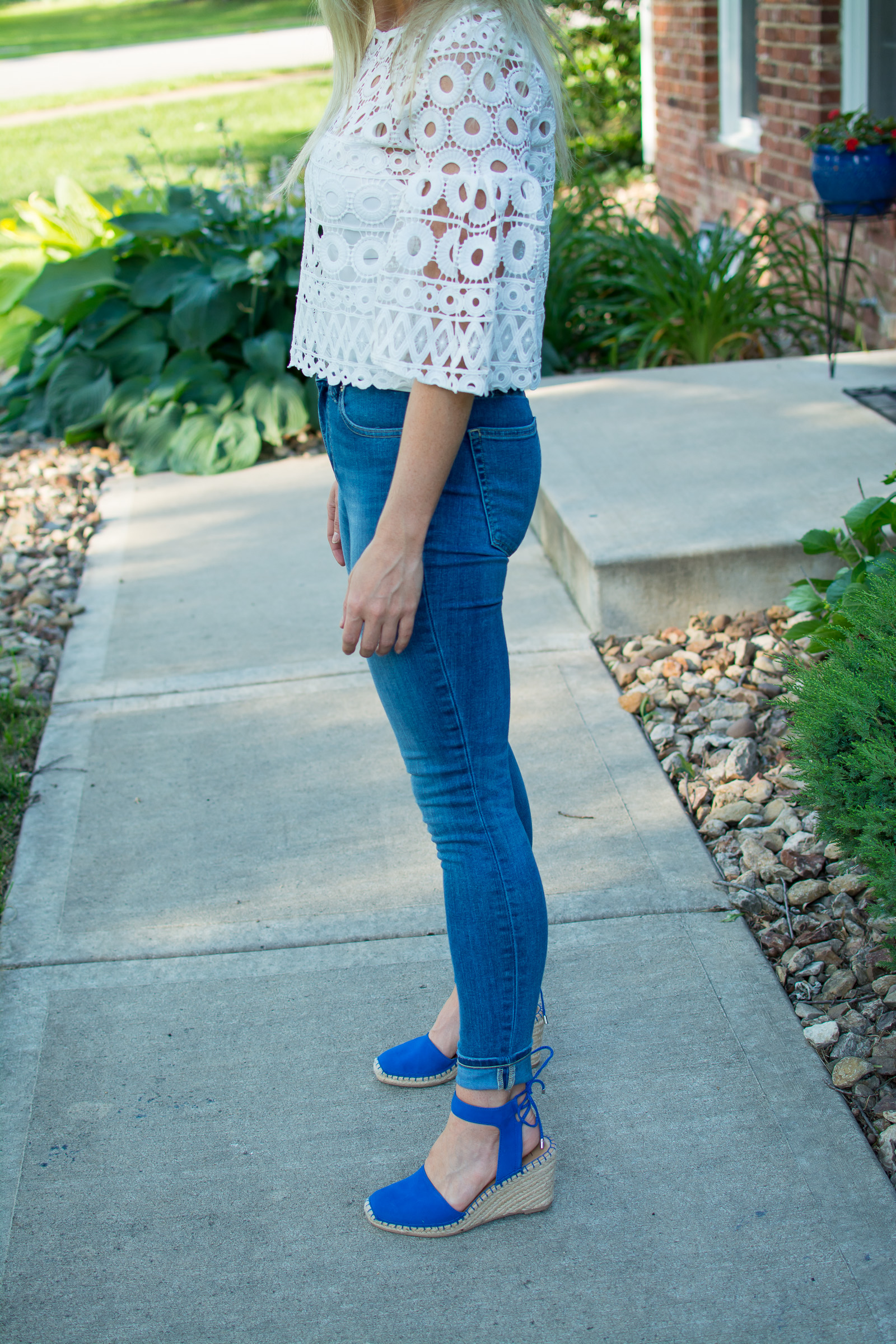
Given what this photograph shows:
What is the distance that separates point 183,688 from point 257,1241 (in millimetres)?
1848

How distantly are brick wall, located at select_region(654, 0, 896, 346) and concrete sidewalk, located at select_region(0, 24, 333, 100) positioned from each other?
1593 cm

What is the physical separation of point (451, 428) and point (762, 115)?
19.3 feet

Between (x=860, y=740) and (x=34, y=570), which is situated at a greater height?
(x=860, y=740)

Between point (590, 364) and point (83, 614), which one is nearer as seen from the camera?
point (83, 614)

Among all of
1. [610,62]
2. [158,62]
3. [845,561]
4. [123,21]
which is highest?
[123,21]

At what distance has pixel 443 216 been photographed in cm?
133

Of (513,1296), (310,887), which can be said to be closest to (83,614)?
(310,887)

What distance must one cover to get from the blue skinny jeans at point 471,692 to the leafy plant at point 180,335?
3558mm

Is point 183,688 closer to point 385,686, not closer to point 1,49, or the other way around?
point 385,686

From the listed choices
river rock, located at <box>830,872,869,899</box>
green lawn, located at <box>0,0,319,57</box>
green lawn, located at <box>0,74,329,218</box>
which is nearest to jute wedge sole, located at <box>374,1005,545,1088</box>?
river rock, located at <box>830,872,869,899</box>

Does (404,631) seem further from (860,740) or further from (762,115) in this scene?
(762,115)

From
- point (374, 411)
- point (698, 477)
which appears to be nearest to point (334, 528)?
point (374, 411)

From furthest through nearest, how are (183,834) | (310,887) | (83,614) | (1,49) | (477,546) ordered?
(1,49) → (83,614) → (183,834) → (310,887) → (477,546)

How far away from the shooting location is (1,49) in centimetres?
2895
